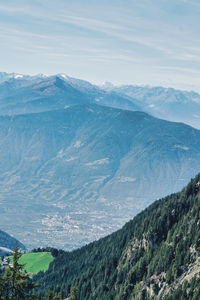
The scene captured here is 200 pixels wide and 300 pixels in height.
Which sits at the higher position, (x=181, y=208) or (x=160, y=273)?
(x=181, y=208)

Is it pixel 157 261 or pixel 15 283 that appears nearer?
pixel 15 283

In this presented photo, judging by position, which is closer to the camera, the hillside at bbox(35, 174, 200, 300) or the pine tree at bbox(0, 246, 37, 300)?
the pine tree at bbox(0, 246, 37, 300)

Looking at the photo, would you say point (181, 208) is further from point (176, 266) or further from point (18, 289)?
point (18, 289)

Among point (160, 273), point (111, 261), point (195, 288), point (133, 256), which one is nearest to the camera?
point (195, 288)

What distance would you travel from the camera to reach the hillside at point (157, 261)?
113312 mm

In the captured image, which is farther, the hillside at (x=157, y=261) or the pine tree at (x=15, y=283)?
the hillside at (x=157, y=261)

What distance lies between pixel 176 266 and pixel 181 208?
34.7m

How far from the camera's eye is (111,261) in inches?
6511

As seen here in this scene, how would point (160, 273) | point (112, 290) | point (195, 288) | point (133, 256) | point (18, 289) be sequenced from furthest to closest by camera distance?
1. point (133, 256)
2. point (112, 290)
3. point (160, 273)
4. point (195, 288)
5. point (18, 289)

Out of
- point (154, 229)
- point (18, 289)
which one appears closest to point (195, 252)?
point (154, 229)

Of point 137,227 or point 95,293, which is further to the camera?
point 137,227

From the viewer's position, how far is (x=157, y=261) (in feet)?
421

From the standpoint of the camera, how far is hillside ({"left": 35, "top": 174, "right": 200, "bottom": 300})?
113312 mm

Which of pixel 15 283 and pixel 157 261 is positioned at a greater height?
pixel 15 283
